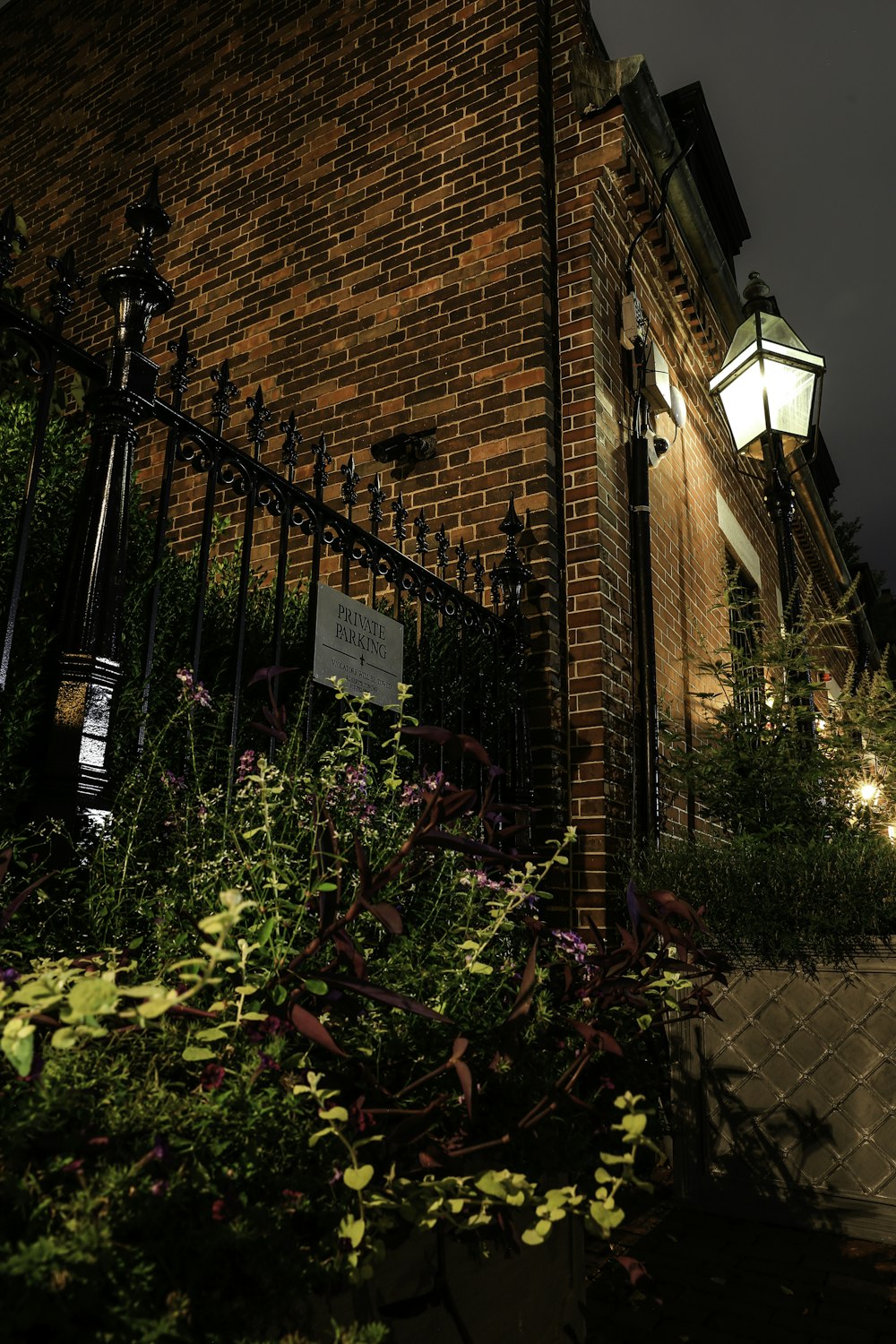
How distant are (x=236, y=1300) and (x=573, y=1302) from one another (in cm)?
94

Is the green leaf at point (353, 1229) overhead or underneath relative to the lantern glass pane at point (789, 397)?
underneath

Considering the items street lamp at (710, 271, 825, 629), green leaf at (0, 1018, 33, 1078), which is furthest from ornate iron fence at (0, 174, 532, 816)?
street lamp at (710, 271, 825, 629)

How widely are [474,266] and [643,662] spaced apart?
2540mm

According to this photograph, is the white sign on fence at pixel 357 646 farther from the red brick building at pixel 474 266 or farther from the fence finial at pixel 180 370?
the red brick building at pixel 474 266

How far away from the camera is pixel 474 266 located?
5090mm

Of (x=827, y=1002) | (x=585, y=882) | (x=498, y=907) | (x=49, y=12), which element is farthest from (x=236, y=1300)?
(x=49, y=12)

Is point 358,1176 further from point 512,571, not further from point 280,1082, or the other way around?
point 512,571

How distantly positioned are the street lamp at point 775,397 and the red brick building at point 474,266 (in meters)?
0.65

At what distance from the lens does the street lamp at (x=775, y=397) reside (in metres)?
5.00

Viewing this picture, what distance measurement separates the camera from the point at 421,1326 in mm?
1152

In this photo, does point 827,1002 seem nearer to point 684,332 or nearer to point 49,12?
point 684,332

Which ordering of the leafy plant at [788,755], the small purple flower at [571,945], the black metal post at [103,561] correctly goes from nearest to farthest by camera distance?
1. the small purple flower at [571,945]
2. the black metal post at [103,561]
3. the leafy plant at [788,755]

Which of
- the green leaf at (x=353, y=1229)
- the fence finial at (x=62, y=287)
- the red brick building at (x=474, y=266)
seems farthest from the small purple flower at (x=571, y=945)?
the red brick building at (x=474, y=266)

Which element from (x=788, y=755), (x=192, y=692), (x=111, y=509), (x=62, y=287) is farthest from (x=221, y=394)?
(x=788, y=755)
